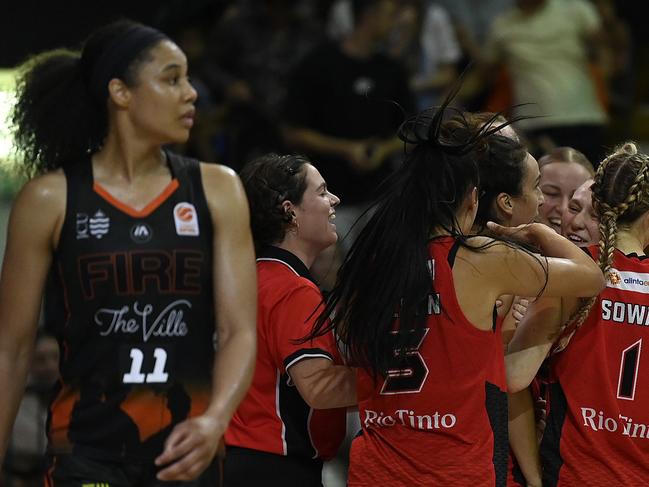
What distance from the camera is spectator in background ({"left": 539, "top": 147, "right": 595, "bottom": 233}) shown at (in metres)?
4.88

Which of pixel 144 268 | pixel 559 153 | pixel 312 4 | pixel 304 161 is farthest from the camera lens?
pixel 312 4

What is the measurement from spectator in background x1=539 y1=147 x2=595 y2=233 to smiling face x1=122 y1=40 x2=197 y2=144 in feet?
5.87

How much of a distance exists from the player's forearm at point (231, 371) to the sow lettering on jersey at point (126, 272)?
0.22 m

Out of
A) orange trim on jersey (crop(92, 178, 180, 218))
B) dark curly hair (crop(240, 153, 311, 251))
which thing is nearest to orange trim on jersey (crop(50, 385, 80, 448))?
orange trim on jersey (crop(92, 178, 180, 218))

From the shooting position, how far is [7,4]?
8977 millimetres

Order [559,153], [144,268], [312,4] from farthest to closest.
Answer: [312,4]
[559,153]
[144,268]

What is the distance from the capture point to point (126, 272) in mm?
3480

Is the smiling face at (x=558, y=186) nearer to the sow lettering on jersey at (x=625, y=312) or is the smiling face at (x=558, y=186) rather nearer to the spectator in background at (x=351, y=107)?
the sow lettering on jersey at (x=625, y=312)

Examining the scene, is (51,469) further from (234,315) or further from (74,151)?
(74,151)

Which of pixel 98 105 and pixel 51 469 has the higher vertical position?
pixel 98 105

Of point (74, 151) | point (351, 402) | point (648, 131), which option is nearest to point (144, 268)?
point (74, 151)

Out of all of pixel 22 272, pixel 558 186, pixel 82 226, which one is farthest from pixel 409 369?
pixel 558 186

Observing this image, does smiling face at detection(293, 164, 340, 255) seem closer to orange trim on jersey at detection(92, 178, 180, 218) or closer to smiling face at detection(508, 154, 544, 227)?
smiling face at detection(508, 154, 544, 227)

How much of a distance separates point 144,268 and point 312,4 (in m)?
Answer: 6.27
